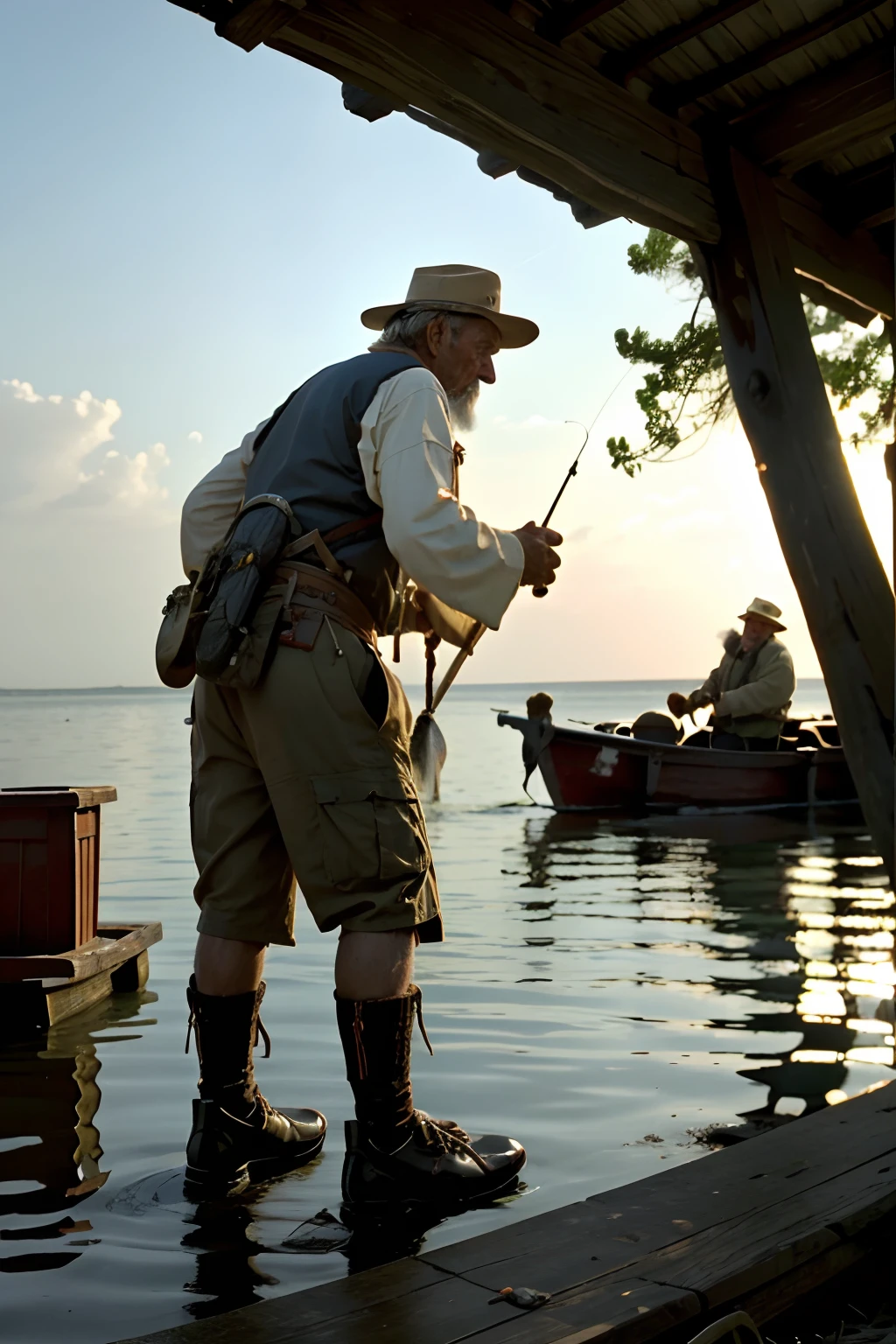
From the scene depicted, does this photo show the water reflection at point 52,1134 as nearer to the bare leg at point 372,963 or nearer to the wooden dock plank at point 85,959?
the wooden dock plank at point 85,959

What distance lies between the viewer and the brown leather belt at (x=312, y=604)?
2559 mm

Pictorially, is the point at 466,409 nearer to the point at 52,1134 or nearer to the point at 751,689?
the point at 52,1134

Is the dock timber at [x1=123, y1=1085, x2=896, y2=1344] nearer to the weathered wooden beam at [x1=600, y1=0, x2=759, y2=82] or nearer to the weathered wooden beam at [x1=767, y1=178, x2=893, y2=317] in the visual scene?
the weathered wooden beam at [x1=600, y1=0, x2=759, y2=82]

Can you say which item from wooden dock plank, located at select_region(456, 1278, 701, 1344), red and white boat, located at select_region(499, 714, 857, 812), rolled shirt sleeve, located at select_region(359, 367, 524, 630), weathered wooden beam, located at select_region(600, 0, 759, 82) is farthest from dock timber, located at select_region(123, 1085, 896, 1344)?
red and white boat, located at select_region(499, 714, 857, 812)

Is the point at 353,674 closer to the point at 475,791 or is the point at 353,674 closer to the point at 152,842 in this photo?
the point at 152,842

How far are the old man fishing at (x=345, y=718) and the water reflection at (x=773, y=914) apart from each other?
1212 millimetres

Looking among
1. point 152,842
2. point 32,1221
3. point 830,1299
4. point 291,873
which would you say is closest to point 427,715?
point 291,873

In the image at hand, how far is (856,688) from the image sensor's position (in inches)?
151

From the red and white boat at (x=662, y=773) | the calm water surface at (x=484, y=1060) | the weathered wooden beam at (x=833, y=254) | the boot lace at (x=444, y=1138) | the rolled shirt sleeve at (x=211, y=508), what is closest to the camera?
the calm water surface at (x=484, y=1060)

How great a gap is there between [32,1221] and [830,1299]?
157 centimetres

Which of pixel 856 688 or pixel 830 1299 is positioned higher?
pixel 856 688

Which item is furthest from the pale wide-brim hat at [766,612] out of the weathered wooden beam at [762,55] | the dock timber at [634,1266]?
the dock timber at [634,1266]

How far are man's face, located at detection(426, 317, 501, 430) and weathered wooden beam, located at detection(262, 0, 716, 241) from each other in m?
0.57

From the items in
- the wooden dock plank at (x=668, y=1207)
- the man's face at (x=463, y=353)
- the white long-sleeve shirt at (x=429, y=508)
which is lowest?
the wooden dock plank at (x=668, y=1207)
